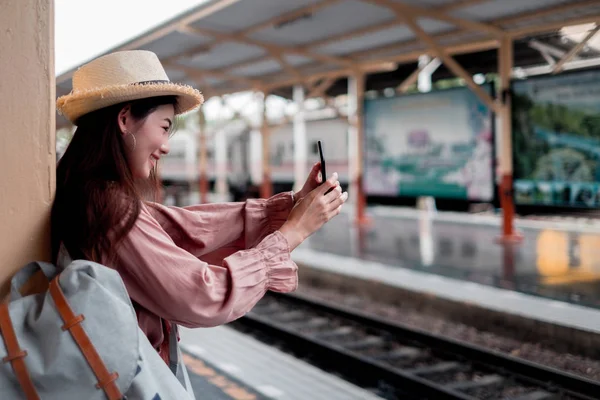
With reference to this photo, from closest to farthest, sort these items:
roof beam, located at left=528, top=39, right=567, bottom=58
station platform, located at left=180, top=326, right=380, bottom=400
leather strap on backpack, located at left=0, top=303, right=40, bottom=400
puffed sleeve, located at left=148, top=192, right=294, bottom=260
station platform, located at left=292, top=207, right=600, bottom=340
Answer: leather strap on backpack, located at left=0, top=303, right=40, bottom=400
puffed sleeve, located at left=148, top=192, right=294, bottom=260
station platform, located at left=180, top=326, right=380, bottom=400
station platform, located at left=292, top=207, right=600, bottom=340
roof beam, located at left=528, top=39, right=567, bottom=58

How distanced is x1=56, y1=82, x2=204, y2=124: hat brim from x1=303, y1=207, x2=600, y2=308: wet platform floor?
5.51 meters

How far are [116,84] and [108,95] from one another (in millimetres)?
37

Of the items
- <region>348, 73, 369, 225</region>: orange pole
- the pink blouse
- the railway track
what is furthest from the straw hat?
<region>348, 73, 369, 225</region>: orange pole

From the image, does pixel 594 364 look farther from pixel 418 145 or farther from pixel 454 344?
pixel 418 145

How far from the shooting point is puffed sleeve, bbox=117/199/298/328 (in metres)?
1.38

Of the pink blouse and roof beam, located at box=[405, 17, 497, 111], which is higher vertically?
roof beam, located at box=[405, 17, 497, 111]

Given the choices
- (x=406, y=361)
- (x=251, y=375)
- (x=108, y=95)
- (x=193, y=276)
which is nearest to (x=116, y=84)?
(x=108, y=95)

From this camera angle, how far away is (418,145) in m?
12.0

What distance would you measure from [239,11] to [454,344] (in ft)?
19.6

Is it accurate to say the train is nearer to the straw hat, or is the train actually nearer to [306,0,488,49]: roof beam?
[306,0,488,49]: roof beam

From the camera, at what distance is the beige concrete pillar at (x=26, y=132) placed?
148 centimetres

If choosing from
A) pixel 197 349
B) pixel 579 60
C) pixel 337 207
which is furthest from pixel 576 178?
pixel 337 207

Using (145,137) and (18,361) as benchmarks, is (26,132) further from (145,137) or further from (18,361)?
(18,361)

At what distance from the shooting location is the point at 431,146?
38.5 ft
